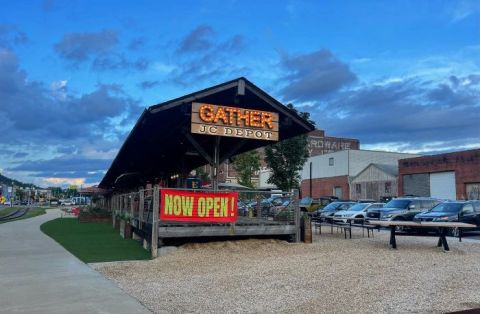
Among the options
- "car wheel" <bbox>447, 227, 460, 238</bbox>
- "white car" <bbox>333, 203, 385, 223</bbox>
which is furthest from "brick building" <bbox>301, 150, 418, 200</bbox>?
"car wheel" <bbox>447, 227, 460, 238</bbox>

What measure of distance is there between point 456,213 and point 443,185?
85.2ft

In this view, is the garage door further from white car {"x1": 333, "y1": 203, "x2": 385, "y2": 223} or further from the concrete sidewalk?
the concrete sidewalk

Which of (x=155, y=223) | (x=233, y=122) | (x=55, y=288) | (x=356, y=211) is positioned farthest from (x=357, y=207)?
(x=55, y=288)

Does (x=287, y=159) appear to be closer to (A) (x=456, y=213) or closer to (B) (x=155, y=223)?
(A) (x=456, y=213)

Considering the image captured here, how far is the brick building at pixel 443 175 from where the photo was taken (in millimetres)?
41531

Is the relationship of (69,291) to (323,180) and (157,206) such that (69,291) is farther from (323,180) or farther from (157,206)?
(323,180)

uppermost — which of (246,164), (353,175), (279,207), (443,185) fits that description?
(246,164)

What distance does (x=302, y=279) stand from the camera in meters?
9.32

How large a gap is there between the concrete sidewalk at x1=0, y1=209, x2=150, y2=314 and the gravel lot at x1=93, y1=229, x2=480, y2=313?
38cm

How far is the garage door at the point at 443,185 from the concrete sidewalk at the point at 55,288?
126ft

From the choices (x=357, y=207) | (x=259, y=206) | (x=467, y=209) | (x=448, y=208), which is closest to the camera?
(x=259, y=206)

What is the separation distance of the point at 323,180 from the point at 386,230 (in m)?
42.9

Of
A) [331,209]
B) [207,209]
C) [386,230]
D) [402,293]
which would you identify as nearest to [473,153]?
[331,209]

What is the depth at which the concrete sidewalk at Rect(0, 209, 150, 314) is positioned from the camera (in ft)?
24.0
